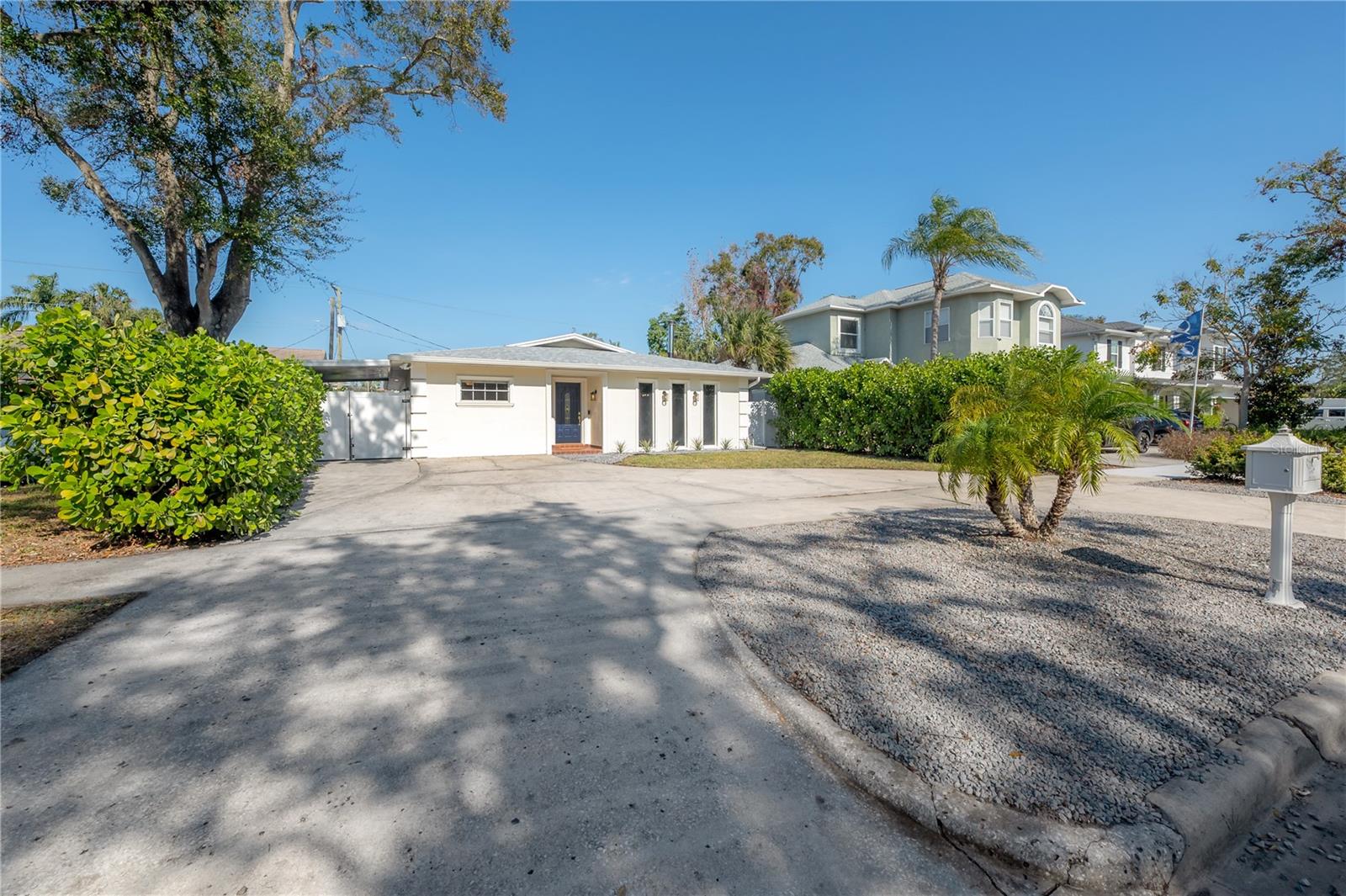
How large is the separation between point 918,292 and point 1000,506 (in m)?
23.0

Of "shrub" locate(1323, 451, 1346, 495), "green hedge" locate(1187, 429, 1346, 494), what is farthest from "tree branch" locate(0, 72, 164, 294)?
"shrub" locate(1323, 451, 1346, 495)

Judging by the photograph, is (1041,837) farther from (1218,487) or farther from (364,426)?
(364,426)

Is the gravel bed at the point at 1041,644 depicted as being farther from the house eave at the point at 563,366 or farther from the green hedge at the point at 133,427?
the house eave at the point at 563,366

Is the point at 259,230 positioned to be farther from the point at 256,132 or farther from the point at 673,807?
the point at 673,807

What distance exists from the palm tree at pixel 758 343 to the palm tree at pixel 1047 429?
16.6m

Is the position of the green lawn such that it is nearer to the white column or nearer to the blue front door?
the blue front door

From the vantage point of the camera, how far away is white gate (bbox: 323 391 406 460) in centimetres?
1521

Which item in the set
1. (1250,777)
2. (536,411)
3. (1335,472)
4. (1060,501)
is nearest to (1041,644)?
(1250,777)

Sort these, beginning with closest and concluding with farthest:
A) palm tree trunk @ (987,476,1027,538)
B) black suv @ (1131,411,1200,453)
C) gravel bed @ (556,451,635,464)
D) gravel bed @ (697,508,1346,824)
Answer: gravel bed @ (697,508,1346,824)
palm tree trunk @ (987,476,1027,538)
gravel bed @ (556,451,635,464)
black suv @ (1131,411,1200,453)

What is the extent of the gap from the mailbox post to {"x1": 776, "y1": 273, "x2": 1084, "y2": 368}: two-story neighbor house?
19708mm

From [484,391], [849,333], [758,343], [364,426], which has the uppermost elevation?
A: [849,333]

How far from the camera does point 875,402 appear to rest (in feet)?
52.0

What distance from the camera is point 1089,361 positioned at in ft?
17.6

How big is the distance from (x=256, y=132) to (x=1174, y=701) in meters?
14.9
